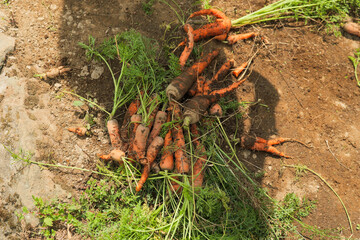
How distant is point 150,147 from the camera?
3.18 m

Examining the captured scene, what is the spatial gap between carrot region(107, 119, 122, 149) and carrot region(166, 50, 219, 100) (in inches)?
29.0

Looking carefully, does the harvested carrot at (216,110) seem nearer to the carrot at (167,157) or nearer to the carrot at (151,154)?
the carrot at (167,157)

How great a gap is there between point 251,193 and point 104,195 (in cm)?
168

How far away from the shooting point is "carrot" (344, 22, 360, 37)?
4.06 meters

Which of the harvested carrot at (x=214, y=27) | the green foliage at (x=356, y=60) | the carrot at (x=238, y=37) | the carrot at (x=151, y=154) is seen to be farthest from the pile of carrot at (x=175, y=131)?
the green foliage at (x=356, y=60)

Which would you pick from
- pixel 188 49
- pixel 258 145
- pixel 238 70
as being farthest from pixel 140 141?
pixel 238 70

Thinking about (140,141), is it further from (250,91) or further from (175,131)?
(250,91)

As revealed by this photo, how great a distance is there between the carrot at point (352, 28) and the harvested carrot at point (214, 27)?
71.6 inches

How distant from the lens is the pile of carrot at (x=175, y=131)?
3.13 meters

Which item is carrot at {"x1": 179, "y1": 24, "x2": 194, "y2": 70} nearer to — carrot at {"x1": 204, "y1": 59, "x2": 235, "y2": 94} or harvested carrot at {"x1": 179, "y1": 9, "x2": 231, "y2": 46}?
harvested carrot at {"x1": 179, "y1": 9, "x2": 231, "y2": 46}

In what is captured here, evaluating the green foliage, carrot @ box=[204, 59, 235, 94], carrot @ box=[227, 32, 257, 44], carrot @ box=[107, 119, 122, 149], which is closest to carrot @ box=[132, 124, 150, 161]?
carrot @ box=[107, 119, 122, 149]

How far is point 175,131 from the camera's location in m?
3.26

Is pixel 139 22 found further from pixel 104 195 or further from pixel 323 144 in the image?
pixel 323 144

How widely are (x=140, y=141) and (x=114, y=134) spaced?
34cm
